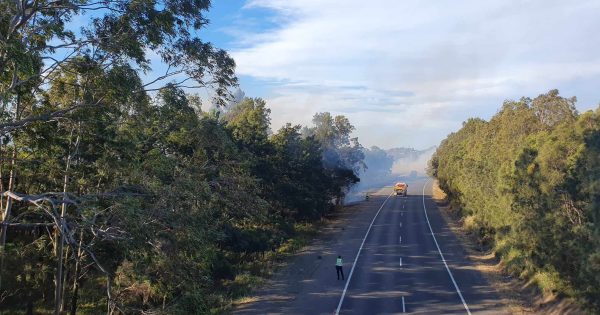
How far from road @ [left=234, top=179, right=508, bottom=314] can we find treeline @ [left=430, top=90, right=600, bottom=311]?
3032 millimetres

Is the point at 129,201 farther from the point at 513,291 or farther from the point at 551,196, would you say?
the point at 513,291

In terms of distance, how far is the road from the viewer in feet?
71.9

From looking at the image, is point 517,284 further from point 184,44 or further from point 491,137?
point 184,44

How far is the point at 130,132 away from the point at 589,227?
1492 centimetres

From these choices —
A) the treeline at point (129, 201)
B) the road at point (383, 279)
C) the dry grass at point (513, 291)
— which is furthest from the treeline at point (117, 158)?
the dry grass at point (513, 291)

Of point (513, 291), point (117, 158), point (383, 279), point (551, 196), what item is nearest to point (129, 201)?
point (117, 158)

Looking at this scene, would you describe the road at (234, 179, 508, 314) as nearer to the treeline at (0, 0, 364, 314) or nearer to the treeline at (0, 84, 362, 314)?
the treeline at (0, 84, 362, 314)

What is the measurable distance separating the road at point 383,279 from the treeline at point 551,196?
3032 millimetres

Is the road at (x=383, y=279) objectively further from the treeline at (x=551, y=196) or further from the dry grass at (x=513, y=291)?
the treeline at (x=551, y=196)

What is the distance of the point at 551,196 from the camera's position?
1867 centimetres

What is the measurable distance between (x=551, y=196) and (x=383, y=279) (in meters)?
11.2

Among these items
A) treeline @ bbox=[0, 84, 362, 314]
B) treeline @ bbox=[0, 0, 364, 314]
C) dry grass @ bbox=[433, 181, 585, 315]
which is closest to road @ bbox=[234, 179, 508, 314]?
dry grass @ bbox=[433, 181, 585, 315]

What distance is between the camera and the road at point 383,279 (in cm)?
2191

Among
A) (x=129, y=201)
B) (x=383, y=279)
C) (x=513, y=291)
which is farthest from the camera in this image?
(x=383, y=279)
